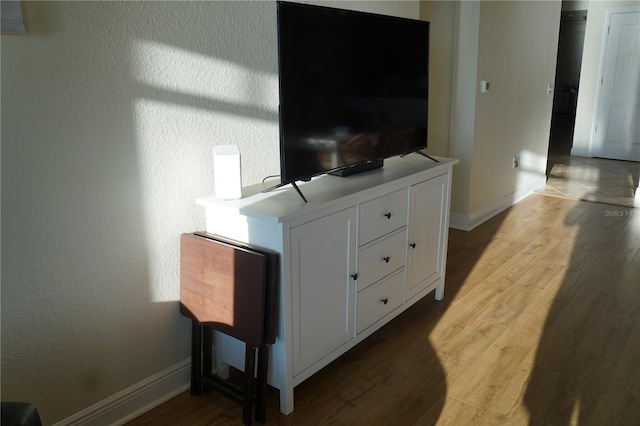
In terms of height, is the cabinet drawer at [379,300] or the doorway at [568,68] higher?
the doorway at [568,68]

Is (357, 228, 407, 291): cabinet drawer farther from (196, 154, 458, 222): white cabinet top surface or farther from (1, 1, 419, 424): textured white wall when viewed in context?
(1, 1, 419, 424): textured white wall

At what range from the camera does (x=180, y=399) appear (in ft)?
7.02

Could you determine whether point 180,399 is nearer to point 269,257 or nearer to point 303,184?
point 269,257

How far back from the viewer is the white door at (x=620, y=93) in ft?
21.9

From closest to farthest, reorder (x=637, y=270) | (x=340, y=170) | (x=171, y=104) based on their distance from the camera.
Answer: (x=171, y=104) → (x=340, y=170) → (x=637, y=270)

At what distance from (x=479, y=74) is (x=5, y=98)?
133 inches

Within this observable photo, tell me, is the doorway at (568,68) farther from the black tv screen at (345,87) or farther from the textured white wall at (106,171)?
the textured white wall at (106,171)

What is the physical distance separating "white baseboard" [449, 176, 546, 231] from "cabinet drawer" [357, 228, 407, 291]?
1.92 meters

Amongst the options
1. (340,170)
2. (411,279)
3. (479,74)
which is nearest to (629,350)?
(411,279)

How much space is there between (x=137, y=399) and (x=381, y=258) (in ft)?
3.84

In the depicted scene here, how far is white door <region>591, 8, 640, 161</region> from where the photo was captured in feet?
21.9

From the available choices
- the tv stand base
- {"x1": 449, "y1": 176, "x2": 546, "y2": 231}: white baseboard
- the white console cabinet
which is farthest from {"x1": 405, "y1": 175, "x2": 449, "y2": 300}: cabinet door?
{"x1": 449, "y1": 176, "x2": 546, "y2": 231}: white baseboard

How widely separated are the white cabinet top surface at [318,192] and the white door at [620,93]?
5427 millimetres

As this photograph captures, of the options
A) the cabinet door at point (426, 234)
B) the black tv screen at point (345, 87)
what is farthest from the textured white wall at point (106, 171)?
the cabinet door at point (426, 234)
